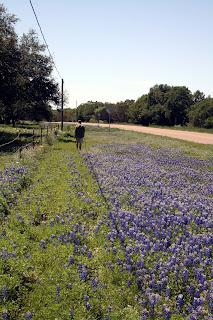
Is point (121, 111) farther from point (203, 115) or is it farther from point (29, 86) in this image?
point (29, 86)

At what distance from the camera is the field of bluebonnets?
150 inches

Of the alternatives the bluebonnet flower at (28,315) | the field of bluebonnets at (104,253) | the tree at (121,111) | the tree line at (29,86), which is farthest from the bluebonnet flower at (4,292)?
the tree at (121,111)

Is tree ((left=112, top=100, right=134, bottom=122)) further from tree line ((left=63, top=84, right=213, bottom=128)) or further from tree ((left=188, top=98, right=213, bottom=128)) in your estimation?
tree ((left=188, top=98, right=213, bottom=128))

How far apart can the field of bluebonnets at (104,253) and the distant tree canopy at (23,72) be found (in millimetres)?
18942

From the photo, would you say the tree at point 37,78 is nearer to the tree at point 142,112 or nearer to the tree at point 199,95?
the tree at point 142,112

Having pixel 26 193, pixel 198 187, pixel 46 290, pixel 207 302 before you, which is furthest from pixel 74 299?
pixel 198 187

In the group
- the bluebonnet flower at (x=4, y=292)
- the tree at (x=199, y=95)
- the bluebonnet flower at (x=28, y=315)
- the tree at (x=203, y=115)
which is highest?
the tree at (x=199, y=95)

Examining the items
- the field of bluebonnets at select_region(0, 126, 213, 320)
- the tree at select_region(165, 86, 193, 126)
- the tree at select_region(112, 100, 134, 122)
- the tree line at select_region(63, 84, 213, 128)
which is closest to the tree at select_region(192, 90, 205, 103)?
the tree line at select_region(63, 84, 213, 128)

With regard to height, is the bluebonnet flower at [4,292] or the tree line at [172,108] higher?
the tree line at [172,108]

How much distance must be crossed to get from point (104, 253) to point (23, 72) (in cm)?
3176

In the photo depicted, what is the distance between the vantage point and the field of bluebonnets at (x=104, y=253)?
3.82 meters

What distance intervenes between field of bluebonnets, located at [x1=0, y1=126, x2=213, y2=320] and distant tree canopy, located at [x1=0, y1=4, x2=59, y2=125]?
746 inches

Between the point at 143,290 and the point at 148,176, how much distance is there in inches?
289

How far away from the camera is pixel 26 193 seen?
330 inches
